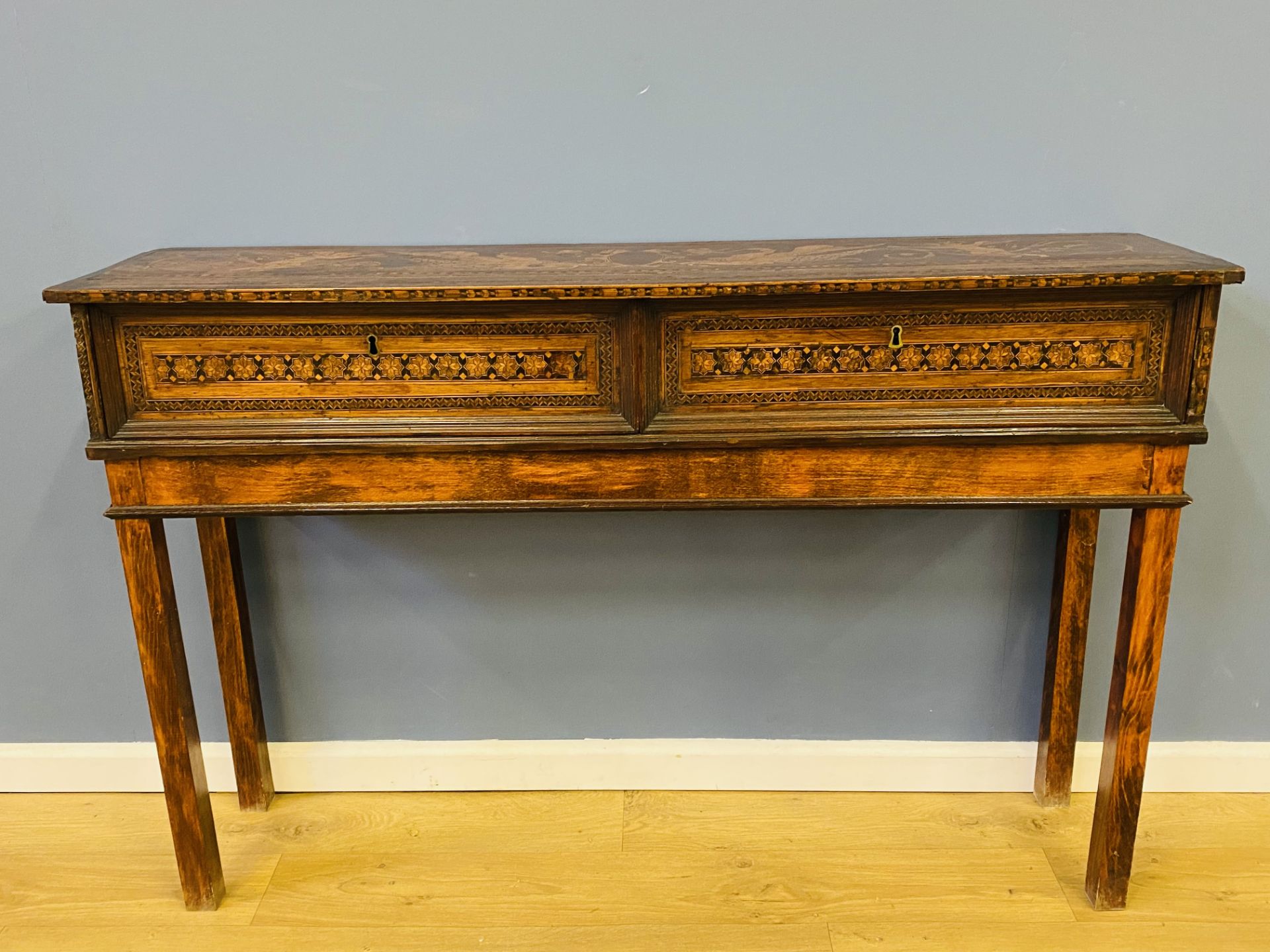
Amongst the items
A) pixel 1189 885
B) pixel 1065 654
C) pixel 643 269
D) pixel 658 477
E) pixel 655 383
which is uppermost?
pixel 643 269

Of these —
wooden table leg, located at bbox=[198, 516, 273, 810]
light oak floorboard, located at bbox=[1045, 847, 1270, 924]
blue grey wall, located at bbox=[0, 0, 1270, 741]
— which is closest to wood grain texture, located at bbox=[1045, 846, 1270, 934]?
light oak floorboard, located at bbox=[1045, 847, 1270, 924]

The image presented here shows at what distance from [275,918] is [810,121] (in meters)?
1.76

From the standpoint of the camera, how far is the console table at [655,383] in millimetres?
1525

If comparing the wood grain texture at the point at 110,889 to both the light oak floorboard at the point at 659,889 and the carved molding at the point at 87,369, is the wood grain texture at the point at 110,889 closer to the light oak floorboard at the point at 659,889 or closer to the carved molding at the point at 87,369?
the light oak floorboard at the point at 659,889

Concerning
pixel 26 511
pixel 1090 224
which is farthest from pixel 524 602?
pixel 1090 224

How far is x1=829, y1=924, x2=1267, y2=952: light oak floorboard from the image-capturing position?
1811mm

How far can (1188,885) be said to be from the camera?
6.43ft

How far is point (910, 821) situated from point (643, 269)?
1.29 meters

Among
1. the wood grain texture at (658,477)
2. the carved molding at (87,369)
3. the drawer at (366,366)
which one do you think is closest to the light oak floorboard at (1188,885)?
the wood grain texture at (658,477)

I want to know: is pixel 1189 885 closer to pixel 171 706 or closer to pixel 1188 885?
pixel 1188 885

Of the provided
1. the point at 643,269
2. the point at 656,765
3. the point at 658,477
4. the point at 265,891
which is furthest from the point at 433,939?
the point at 643,269

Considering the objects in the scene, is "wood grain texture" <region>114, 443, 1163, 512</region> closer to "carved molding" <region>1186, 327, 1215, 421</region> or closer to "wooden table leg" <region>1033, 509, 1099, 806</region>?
"carved molding" <region>1186, 327, 1215, 421</region>

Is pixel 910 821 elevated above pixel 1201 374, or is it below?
below

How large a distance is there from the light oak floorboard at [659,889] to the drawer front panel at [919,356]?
97cm
